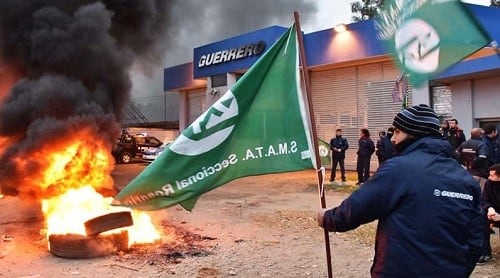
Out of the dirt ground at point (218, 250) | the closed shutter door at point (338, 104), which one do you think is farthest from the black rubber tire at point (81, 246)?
the closed shutter door at point (338, 104)

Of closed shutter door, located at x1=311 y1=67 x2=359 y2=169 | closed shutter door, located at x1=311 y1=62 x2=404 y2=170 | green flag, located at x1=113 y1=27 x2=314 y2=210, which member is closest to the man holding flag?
green flag, located at x1=113 y1=27 x2=314 y2=210

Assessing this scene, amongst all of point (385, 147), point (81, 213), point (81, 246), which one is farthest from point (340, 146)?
point (81, 246)

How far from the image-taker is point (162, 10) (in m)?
12.1

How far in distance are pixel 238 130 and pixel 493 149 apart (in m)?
5.45

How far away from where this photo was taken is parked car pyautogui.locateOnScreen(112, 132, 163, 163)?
992 inches

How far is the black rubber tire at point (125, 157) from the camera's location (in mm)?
25339

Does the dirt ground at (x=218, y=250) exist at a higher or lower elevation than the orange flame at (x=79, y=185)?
lower

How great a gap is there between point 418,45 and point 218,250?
12.3 ft

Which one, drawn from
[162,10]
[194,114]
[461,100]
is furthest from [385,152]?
[194,114]

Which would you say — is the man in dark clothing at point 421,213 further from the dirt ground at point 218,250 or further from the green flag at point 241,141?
the dirt ground at point 218,250

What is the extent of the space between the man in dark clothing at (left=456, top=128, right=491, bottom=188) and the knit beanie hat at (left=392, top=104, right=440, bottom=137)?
5006mm

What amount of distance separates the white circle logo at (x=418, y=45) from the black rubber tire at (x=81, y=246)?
4.26 meters

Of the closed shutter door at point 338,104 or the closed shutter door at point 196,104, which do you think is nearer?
the closed shutter door at point 338,104

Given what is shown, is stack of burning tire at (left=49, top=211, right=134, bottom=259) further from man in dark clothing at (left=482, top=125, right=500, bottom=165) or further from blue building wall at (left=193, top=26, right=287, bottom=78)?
blue building wall at (left=193, top=26, right=287, bottom=78)
